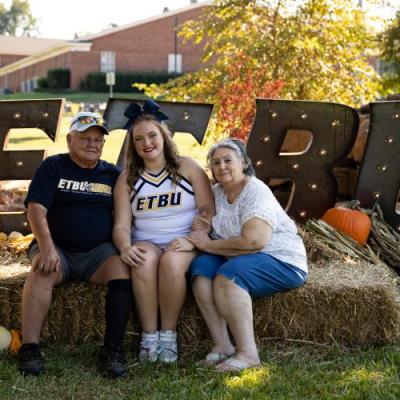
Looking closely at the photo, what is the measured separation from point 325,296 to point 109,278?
1.27 meters

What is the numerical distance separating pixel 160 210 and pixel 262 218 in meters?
0.65

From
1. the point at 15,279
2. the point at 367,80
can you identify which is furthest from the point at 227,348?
the point at 367,80

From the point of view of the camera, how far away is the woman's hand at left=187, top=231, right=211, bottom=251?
14.0 feet

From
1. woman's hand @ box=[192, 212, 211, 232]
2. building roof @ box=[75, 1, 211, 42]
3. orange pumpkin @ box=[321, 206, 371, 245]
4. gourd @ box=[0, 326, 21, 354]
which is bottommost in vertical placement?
gourd @ box=[0, 326, 21, 354]

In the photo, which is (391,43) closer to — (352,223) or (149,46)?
(352,223)

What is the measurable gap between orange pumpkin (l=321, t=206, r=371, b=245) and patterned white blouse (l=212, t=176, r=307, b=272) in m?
1.33

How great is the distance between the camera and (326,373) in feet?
12.7

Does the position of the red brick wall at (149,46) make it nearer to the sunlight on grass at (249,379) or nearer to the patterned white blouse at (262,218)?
the patterned white blouse at (262,218)

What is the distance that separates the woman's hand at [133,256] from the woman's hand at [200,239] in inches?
11.8

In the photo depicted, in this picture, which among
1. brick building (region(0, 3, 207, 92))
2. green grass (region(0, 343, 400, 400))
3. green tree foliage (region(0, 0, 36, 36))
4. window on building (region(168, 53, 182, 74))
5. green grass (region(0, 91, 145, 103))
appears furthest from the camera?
green tree foliage (region(0, 0, 36, 36))

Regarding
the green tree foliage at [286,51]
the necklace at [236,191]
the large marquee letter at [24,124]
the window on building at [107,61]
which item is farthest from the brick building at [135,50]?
the necklace at [236,191]

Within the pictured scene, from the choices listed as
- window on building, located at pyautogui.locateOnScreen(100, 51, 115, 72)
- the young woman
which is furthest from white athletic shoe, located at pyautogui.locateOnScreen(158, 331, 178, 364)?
window on building, located at pyautogui.locateOnScreen(100, 51, 115, 72)

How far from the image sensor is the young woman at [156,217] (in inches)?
163

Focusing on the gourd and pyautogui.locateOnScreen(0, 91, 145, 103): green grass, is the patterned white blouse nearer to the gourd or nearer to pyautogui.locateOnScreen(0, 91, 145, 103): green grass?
the gourd
